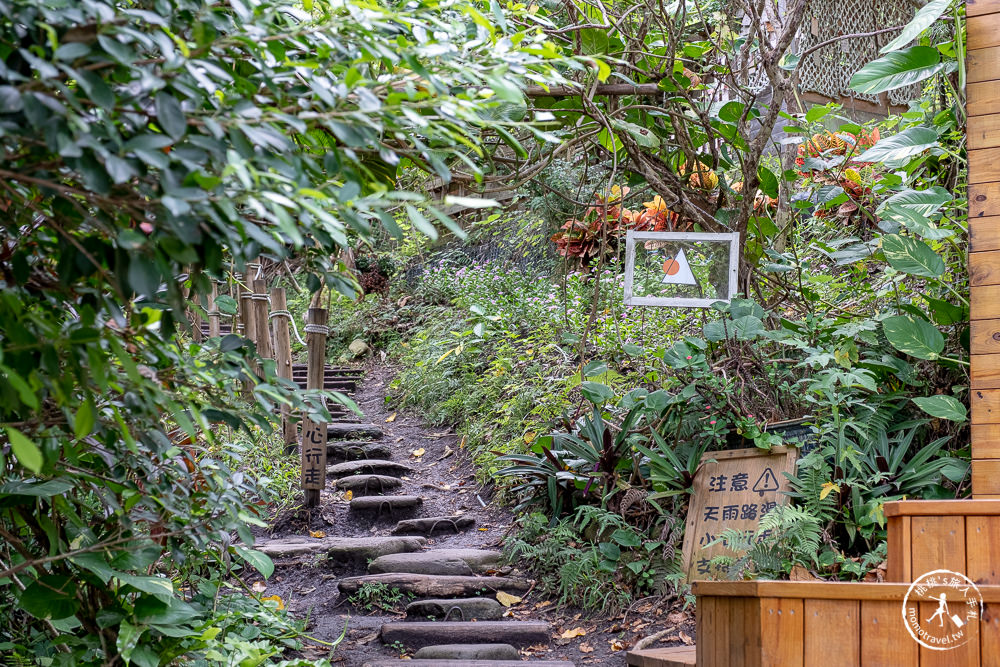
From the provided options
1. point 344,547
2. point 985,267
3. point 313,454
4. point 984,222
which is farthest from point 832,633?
point 313,454

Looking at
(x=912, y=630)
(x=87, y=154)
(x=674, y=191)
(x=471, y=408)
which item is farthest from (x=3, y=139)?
(x=471, y=408)

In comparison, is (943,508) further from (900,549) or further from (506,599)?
(506,599)

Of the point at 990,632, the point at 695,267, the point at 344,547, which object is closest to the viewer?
the point at 990,632

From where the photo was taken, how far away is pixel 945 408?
287 centimetres

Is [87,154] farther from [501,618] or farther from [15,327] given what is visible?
[501,618]

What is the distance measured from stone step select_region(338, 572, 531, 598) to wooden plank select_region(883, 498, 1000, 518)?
2.11 metres

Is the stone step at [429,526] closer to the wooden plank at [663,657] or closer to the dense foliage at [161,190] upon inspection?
the wooden plank at [663,657]

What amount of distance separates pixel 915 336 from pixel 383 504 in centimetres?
317

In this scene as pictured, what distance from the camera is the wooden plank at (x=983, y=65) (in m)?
2.51

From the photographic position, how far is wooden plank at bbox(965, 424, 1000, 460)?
7.78 feet

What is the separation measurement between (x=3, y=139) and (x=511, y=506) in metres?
4.01

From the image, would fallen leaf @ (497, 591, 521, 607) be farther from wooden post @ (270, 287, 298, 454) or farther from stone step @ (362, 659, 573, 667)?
wooden post @ (270, 287, 298, 454)

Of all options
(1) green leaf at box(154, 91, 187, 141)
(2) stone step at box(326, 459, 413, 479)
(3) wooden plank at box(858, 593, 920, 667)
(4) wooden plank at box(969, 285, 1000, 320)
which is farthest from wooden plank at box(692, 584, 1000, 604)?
(2) stone step at box(326, 459, 413, 479)

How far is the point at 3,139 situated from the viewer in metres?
1.11
